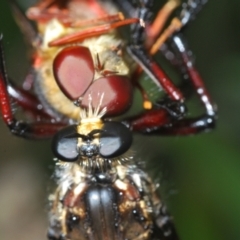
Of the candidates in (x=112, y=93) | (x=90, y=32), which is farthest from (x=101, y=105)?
(x=90, y=32)

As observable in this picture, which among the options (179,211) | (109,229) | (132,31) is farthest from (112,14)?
(179,211)

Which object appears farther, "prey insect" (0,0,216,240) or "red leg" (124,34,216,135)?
"red leg" (124,34,216,135)

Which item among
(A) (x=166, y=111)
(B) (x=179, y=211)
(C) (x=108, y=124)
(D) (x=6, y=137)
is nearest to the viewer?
(C) (x=108, y=124)

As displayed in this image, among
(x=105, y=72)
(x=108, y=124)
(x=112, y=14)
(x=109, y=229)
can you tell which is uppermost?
(x=112, y=14)

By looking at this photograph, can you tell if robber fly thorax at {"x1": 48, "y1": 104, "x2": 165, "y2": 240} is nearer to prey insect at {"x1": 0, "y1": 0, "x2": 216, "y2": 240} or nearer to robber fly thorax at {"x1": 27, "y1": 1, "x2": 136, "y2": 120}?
prey insect at {"x1": 0, "y1": 0, "x2": 216, "y2": 240}

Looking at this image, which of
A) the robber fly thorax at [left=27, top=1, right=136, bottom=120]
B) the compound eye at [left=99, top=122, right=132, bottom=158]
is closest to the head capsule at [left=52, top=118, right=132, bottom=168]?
the compound eye at [left=99, top=122, right=132, bottom=158]

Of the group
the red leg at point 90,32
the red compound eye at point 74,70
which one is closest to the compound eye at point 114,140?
the red compound eye at point 74,70

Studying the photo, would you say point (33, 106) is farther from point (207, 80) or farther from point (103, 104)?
point (207, 80)

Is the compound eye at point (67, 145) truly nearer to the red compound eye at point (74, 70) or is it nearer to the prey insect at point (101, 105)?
the prey insect at point (101, 105)
